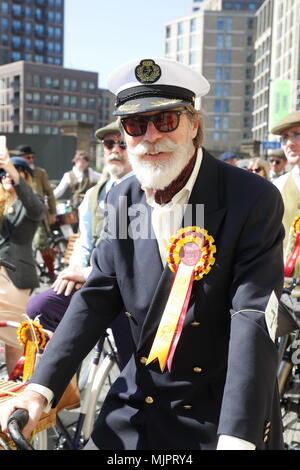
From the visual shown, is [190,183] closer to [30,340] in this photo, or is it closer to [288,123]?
[30,340]

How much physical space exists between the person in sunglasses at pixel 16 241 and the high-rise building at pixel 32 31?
135 meters

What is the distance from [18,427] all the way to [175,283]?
65 centimetres

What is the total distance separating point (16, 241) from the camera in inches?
195

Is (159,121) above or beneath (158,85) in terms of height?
beneath

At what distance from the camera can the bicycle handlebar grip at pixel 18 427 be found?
4.98 feet

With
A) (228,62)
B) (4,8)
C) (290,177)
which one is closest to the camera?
(290,177)

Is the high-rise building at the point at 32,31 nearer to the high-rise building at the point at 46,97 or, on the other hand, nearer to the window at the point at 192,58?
the high-rise building at the point at 46,97

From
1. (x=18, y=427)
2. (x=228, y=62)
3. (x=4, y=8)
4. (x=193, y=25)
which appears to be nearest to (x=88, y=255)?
(x=18, y=427)

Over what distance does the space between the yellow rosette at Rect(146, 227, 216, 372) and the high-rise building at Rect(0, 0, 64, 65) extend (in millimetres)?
137882

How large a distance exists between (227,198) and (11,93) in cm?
13453

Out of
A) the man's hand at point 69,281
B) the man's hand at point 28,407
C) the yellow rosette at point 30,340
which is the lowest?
the yellow rosette at point 30,340

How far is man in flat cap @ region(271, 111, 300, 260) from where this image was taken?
3.94 m

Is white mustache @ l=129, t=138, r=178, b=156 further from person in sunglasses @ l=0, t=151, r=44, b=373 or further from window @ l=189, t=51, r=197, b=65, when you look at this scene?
window @ l=189, t=51, r=197, b=65

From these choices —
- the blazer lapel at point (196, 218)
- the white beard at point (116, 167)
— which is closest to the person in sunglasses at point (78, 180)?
the white beard at point (116, 167)
